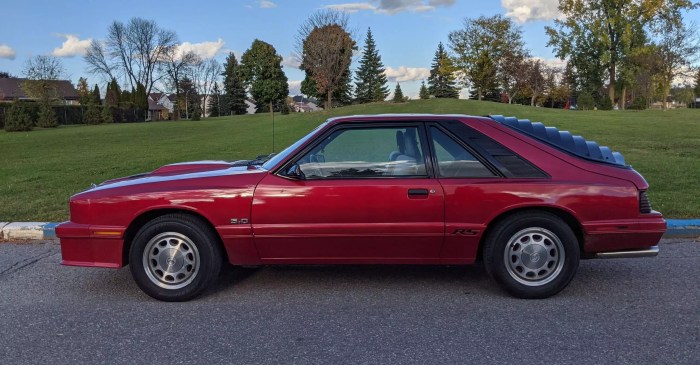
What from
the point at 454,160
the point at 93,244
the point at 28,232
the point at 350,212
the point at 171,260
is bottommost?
the point at 28,232

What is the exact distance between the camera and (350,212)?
13.4 ft

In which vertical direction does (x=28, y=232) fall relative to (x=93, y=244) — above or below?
below

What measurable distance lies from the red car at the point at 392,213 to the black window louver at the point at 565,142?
42 millimetres

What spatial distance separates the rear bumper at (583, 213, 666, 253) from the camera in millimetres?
4082

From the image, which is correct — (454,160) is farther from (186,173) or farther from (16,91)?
(16,91)

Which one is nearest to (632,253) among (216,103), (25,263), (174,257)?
(174,257)

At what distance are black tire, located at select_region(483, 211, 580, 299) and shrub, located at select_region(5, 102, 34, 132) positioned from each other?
127ft

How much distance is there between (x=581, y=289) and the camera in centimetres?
447

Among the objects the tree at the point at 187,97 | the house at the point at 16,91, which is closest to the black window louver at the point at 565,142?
the house at the point at 16,91

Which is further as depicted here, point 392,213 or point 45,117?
point 45,117

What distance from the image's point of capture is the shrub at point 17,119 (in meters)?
34.8

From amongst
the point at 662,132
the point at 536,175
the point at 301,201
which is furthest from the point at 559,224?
the point at 662,132

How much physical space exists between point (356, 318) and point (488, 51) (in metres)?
63.4

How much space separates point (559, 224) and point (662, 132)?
18.4 metres
